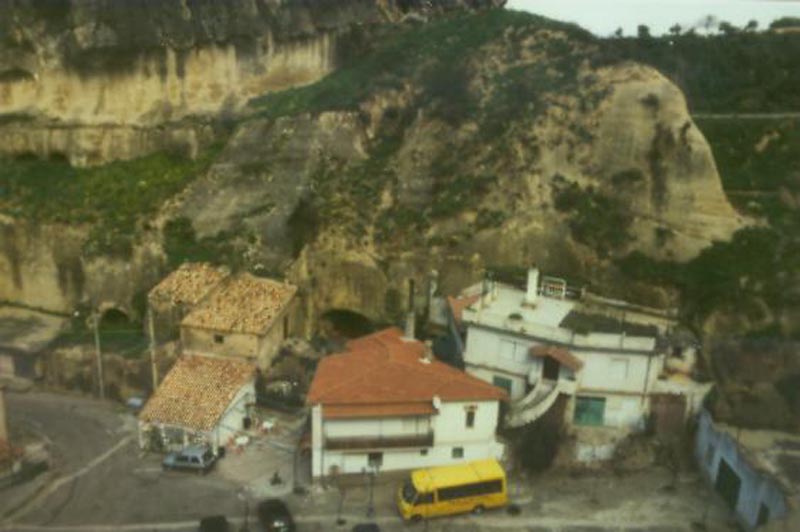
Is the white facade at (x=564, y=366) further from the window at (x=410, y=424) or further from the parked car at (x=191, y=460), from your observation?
the parked car at (x=191, y=460)

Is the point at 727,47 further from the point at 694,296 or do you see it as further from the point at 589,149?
the point at 694,296

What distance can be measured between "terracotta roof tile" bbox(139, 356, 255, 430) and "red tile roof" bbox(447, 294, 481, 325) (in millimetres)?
10301

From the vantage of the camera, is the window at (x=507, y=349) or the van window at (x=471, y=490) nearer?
the van window at (x=471, y=490)

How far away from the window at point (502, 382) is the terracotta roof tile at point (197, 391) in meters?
11.7

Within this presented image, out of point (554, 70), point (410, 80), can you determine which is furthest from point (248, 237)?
point (554, 70)

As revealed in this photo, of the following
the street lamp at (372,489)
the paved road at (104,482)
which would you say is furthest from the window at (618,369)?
the paved road at (104,482)

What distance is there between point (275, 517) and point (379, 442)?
17.5 feet

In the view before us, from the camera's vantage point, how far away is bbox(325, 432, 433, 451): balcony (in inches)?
1347

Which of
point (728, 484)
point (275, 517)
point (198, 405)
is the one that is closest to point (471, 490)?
point (275, 517)

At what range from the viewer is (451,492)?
107 feet

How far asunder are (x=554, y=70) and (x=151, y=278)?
28371mm

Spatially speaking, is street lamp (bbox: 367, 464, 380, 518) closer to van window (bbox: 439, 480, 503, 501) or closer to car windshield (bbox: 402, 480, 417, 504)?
car windshield (bbox: 402, 480, 417, 504)

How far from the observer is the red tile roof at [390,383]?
33.9m

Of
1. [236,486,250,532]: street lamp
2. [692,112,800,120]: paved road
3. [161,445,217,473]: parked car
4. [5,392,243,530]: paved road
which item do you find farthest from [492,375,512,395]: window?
[692,112,800,120]: paved road
